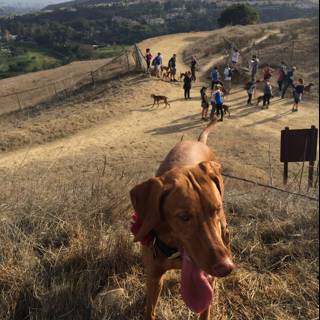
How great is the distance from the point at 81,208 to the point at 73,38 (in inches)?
3783

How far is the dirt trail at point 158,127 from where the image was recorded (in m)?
16.1

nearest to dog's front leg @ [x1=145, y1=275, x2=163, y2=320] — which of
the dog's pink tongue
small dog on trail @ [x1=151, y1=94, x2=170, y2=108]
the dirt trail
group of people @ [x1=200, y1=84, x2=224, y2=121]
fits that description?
the dog's pink tongue

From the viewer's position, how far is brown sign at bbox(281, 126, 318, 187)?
785cm

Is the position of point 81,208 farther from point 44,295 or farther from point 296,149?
point 296,149

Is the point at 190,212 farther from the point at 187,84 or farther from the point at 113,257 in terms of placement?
the point at 187,84

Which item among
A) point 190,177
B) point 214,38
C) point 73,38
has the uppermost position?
point 190,177

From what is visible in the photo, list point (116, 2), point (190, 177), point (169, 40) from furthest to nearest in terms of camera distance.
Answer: point (116, 2), point (169, 40), point (190, 177)

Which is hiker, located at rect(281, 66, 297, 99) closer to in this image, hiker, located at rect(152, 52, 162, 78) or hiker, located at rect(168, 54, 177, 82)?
hiker, located at rect(168, 54, 177, 82)

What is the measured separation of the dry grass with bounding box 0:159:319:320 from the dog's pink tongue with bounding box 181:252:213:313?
0.77 meters

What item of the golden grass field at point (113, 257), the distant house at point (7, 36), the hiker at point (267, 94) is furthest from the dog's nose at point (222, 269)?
the distant house at point (7, 36)

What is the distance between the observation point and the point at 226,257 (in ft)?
8.25

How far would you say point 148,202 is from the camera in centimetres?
274

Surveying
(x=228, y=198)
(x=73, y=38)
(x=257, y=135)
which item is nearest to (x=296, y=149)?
(x=228, y=198)

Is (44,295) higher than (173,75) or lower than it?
higher
